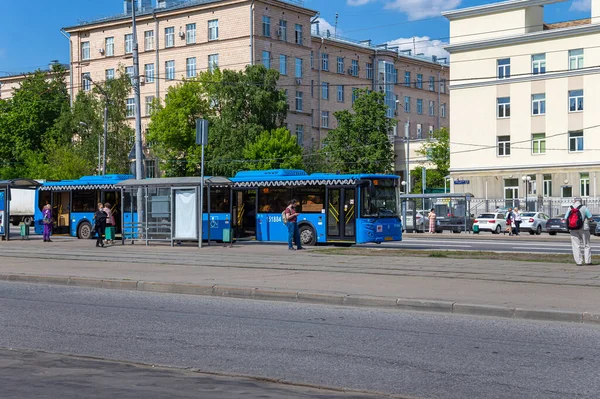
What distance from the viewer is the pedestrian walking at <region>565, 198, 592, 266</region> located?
65.2 ft

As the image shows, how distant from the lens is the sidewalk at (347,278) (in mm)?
13242

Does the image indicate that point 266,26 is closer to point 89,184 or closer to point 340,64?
point 340,64

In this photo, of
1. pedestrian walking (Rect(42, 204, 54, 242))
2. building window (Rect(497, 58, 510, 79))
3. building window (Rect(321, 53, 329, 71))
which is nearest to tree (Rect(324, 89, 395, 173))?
building window (Rect(497, 58, 510, 79))

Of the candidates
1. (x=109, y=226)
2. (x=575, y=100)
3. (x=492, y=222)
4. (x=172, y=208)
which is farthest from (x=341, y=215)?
(x=575, y=100)

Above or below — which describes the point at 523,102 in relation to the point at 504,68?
below

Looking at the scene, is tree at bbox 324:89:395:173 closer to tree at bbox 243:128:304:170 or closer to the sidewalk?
tree at bbox 243:128:304:170

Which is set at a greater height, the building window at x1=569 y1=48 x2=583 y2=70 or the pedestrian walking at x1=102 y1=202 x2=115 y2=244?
the building window at x1=569 y1=48 x2=583 y2=70

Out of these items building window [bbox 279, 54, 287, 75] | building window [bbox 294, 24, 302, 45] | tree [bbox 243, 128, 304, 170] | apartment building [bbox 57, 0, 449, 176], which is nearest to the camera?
tree [bbox 243, 128, 304, 170]

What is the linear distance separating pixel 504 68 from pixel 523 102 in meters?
3.14

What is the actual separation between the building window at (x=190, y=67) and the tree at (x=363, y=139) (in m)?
15.4

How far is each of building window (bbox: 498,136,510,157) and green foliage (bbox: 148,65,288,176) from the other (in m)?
17.4

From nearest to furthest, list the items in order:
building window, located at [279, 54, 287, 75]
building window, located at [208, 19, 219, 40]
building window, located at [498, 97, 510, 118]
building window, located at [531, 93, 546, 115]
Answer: building window, located at [531, 93, 546, 115] → building window, located at [498, 97, 510, 118] → building window, located at [208, 19, 219, 40] → building window, located at [279, 54, 287, 75]

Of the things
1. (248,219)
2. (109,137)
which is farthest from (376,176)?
(109,137)

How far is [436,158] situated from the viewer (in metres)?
89.6
